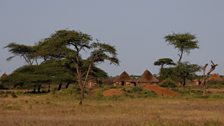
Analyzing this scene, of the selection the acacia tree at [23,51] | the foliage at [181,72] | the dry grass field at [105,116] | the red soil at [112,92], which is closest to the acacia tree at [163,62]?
the foliage at [181,72]

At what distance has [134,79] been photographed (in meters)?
86.6

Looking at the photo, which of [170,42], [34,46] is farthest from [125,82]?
[34,46]

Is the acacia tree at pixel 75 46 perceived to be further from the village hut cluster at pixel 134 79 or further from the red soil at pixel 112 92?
the village hut cluster at pixel 134 79

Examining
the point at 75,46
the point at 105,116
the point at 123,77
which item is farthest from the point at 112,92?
the point at 123,77

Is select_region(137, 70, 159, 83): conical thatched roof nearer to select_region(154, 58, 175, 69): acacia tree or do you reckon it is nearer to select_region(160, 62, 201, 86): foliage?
select_region(160, 62, 201, 86): foliage

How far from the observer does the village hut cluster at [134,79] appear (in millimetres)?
79750

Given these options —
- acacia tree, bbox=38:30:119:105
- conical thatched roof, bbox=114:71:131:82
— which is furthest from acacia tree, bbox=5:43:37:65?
acacia tree, bbox=38:30:119:105

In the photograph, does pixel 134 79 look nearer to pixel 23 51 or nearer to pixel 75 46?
pixel 23 51

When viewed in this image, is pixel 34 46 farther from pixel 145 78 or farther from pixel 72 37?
pixel 72 37

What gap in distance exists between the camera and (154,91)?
4947cm

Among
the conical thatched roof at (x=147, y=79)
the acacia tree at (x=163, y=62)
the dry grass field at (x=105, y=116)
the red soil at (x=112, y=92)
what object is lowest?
the dry grass field at (x=105, y=116)

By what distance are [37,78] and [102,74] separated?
14.7 metres

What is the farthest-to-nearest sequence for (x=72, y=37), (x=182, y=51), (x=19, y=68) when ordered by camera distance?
(x=182, y=51) < (x=19, y=68) < (x=72, y=37)

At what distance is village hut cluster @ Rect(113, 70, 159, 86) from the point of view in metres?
79.8
